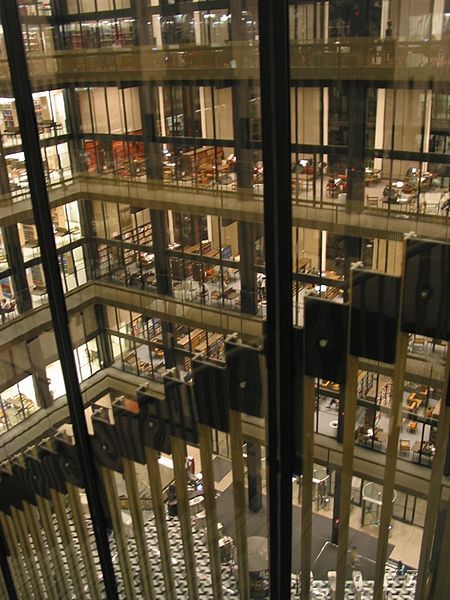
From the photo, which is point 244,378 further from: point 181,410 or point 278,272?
point 278,272

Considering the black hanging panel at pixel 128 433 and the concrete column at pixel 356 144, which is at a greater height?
the concrete column at pixel 356 144

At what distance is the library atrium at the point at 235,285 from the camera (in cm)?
206

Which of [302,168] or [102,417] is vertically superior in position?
[302,168]

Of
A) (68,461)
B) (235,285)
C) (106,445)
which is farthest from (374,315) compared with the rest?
(68,461)

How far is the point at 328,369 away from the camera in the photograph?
2506mm

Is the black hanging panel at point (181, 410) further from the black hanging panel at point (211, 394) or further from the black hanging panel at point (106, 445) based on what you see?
the black hanging panel at point (106, 445)

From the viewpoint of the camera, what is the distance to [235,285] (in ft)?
8.39

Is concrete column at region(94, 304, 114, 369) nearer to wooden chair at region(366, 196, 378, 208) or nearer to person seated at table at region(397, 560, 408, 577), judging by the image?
wooden chair at region(366, 196, 378, 208)

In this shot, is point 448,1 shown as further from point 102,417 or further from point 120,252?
point 102,417

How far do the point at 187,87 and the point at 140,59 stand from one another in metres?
0.23

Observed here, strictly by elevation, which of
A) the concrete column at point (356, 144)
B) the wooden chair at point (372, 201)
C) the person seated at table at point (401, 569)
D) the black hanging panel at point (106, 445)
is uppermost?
the concrete column at point (356, 144)

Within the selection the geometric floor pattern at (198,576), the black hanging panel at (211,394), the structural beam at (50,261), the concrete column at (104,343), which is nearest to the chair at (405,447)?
the geometric floor pattern at (198,576)

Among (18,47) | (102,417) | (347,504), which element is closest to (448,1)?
(18,47)

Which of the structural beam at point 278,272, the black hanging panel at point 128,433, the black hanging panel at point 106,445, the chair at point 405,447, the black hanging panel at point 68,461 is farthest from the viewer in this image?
the black hanging panel at point 68,461
